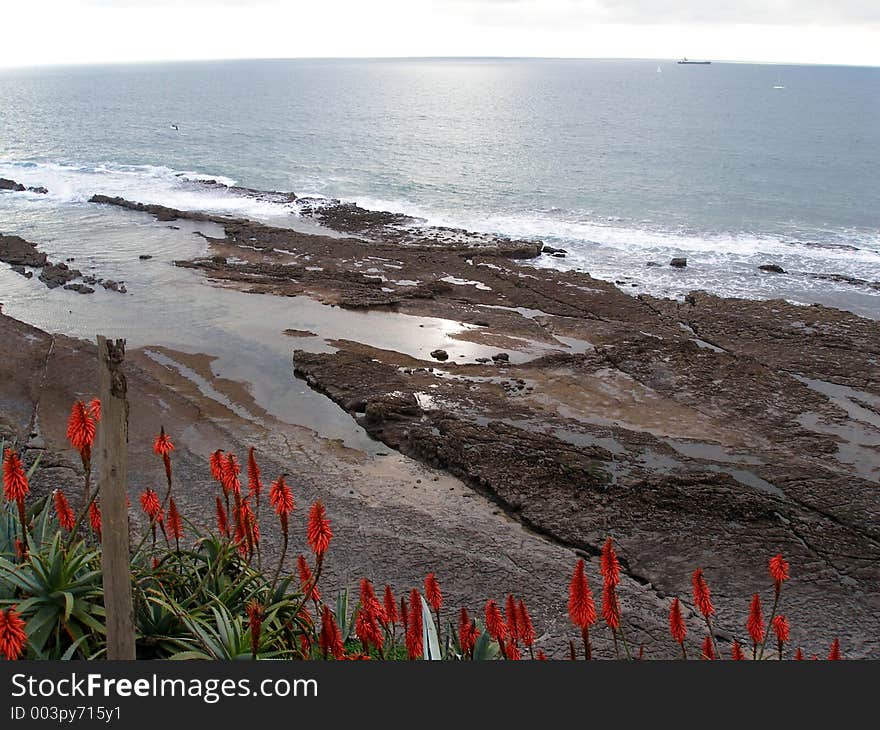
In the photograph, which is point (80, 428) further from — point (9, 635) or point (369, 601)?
point (369, 601)

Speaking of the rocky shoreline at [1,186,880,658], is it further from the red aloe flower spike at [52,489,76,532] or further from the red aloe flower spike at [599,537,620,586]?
the red aloe flower spike at [52,489,76,532]

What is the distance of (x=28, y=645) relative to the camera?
5730mm

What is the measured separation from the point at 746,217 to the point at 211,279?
32.7 m

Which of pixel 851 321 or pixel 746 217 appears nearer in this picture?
pixel 851 321

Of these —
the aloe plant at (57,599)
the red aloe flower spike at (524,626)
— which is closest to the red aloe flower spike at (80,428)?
the aloe plant at (57,599)

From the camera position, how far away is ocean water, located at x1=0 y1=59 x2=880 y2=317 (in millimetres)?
38656

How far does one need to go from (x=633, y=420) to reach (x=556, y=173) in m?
46.7

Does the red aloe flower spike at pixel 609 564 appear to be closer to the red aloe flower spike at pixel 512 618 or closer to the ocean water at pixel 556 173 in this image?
the red aloe flower spike at pixel 512 618

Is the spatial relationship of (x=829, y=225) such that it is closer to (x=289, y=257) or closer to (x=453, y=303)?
(x=453, y=303)

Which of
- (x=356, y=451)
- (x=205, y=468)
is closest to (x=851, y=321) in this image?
(x=356, y=451)

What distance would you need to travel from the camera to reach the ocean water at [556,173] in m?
38.7

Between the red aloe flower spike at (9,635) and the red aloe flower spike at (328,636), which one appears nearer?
the red aloe flower spike at (9,635)

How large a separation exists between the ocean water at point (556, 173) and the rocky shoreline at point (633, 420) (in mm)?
5594

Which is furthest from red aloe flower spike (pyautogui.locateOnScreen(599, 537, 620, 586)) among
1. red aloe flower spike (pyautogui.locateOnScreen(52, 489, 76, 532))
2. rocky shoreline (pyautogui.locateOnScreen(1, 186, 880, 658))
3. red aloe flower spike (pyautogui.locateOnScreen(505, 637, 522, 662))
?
rocky shoreline (pyautogui.locateOnScreen(1, 186, 880, 658))
